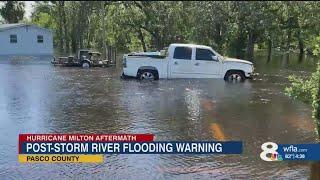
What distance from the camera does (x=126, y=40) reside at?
5216 cm

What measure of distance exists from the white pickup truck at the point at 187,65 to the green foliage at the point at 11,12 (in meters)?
62.0

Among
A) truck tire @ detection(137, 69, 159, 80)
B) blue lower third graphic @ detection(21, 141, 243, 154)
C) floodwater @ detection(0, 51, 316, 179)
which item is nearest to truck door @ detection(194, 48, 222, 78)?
floodwater @ detection(0, 51, 316, 179)

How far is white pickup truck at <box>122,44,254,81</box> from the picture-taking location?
20125 mm

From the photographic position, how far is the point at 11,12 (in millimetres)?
77938

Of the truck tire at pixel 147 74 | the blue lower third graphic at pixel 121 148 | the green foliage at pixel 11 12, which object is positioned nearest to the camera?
the blue lower third graphic at pixel 121 148

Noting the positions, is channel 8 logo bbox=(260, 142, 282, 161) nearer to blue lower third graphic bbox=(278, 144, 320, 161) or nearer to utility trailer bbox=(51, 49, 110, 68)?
blue lower third graphic bbox=(278, 144, 320, 161)

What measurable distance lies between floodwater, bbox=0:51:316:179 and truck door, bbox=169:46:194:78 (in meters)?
0.47

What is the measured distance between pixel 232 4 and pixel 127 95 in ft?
83.3

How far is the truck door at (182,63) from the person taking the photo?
20125 mm

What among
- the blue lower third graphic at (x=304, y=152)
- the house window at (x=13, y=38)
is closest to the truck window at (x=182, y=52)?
the blue lower third graphic at (x=304, y=152)

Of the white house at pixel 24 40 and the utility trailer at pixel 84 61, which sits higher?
the white house at pixel 24 40

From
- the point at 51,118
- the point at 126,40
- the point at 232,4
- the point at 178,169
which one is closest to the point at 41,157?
Result: the point at 178,169

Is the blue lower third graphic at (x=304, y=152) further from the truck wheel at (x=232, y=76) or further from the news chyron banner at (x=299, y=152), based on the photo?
the truck wheel at (x=232, y=76)

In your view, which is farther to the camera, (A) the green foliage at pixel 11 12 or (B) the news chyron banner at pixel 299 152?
(A) the green foliage at pixel 11 12
